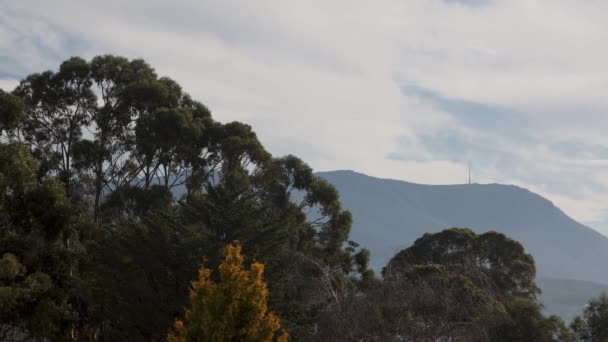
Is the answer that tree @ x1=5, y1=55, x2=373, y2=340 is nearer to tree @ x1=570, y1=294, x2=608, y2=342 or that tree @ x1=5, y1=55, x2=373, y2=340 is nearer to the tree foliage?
the tree foliage

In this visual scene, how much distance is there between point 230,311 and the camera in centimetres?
1387

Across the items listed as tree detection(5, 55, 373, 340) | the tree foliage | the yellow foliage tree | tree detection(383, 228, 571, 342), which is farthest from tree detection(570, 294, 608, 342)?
the yellow foliage tree

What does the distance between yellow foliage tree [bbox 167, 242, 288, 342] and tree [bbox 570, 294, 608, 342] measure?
26.5 meters

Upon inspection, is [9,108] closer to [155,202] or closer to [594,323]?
[155,202]

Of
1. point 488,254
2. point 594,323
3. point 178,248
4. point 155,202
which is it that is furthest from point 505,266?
point 178,248

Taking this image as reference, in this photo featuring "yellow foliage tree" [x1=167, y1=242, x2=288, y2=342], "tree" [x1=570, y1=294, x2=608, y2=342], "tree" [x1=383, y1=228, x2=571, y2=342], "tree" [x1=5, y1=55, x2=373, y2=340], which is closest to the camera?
"yellow foliage tree" [x1=167, y1=242, x2=288, y2=342]

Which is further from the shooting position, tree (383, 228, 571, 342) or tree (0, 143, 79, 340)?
tree (383, 228, 571, 342)

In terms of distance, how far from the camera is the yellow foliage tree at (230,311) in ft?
45.3

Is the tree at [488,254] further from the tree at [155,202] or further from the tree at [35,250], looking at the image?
the tree at [35,250]

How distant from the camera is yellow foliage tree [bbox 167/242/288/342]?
13.8m

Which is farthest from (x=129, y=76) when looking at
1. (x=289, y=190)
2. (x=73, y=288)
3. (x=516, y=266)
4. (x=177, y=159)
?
(x=516, y=266)

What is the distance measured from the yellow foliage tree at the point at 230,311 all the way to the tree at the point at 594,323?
2649 cm

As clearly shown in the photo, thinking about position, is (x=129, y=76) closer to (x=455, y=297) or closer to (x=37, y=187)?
(x=37, y=187)

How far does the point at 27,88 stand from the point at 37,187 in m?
13.5
